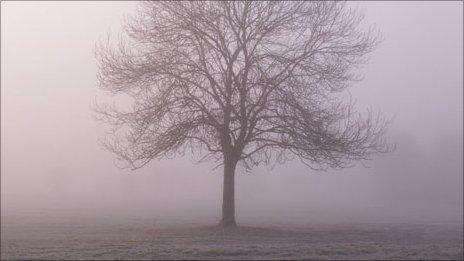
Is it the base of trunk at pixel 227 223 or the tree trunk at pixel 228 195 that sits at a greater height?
the tree trunk at pixel 228 195

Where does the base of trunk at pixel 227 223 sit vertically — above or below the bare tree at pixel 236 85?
below

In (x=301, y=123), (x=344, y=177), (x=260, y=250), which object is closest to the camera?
(x=260, y=250)

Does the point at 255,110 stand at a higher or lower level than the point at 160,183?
lower

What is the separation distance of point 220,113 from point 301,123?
363 centimetres

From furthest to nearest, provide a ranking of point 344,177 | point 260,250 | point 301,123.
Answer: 1. point 344,177
2. point 301,123
3. point 260,250

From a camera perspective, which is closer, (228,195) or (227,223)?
(227,223)

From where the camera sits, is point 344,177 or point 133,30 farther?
point 344,177

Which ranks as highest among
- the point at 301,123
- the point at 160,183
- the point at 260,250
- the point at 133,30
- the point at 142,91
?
the point at 160,183

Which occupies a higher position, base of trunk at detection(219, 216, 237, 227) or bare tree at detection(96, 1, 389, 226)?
bare tree at detection(96, 1, 389, 226)

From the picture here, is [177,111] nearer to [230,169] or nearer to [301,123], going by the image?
[230,169]

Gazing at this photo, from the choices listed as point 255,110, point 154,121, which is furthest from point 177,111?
point 255,110

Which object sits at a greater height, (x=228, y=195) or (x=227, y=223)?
(x=228, y=195)

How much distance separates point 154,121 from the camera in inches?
984

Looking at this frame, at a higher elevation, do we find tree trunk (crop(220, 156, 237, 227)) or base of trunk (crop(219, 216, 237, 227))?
tree trunk (crop(220, 156, 237, 227))
